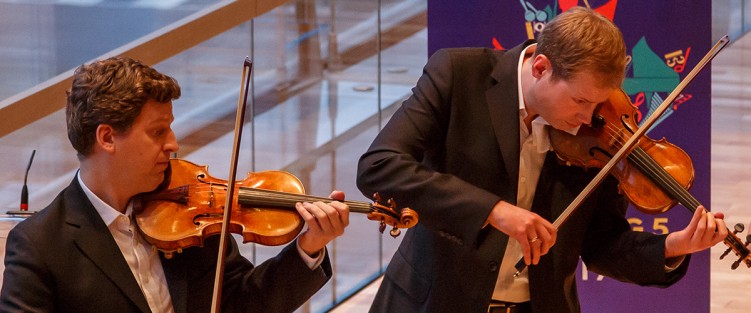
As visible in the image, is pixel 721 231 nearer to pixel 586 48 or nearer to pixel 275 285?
pixel 586 48

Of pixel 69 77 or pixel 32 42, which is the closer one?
pixel 69 77

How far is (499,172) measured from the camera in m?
2.41

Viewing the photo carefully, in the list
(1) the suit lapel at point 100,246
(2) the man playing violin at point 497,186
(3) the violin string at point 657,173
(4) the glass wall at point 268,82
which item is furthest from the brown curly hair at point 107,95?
(4) the glass wall at point 268,82

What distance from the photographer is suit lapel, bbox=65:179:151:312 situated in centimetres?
205

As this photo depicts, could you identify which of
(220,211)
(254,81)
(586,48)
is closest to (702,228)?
(586,48)

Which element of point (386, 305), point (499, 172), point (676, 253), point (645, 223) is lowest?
point (645, 223)

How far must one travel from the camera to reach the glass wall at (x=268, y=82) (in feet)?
12.1

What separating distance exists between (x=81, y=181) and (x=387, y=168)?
585 mm

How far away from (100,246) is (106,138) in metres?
0.19

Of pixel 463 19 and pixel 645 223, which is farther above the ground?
pixel 463 19

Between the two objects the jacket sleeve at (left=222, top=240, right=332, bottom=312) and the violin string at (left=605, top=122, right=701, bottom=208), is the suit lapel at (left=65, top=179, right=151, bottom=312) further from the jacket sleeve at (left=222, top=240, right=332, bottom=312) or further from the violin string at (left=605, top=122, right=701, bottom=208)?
the violin string at (left=605, top=122, right=701, bottom=208)

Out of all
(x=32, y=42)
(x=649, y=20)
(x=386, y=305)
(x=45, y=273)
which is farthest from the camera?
(x=32, y=42)

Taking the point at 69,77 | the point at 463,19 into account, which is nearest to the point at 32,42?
the point at 69,77

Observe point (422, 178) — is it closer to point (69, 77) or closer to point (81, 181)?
point (81, 181)
